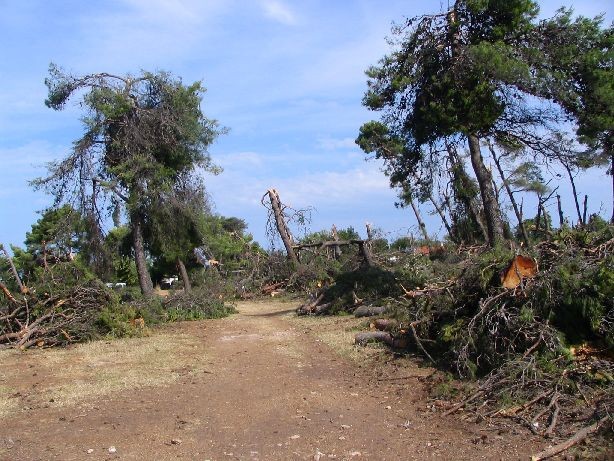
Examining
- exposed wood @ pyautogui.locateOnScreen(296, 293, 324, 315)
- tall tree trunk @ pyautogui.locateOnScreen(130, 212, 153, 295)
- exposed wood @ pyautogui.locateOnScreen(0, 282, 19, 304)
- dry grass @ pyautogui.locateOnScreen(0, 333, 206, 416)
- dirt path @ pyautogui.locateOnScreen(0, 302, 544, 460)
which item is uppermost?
tall tree trunk @ pyautogui.locateOnScreen(130, 212, 153, 295)

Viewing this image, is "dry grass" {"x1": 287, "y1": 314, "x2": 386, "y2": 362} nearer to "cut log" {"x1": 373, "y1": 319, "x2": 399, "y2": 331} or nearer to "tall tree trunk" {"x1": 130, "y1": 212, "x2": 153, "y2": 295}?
"cut log" {"x1": 373, "y1": 319, "x2": 399, "y2": 331}

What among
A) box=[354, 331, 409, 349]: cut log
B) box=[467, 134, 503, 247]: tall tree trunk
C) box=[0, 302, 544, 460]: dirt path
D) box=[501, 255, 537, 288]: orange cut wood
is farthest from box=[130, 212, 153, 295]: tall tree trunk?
box=[501, 255, 537, 288]: orange cut wood

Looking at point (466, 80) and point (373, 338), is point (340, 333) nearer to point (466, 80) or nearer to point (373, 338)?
point (373, 338)

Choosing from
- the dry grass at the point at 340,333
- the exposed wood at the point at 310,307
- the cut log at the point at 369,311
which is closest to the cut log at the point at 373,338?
the dry grass at the point at 340,333

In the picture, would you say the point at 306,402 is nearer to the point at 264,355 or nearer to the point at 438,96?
the point at 264,355

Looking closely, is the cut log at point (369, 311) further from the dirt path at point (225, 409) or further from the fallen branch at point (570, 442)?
the fallen branch at point (570, 442)

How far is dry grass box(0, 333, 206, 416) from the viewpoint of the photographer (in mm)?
7508

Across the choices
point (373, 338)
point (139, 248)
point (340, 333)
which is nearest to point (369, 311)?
point (340, 333)

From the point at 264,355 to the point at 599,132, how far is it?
9.20 metres

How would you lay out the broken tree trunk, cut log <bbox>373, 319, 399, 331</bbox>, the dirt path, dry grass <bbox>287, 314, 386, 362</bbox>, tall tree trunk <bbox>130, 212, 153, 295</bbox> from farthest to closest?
1. the broken tree trunk
2. tall tree trunk <bbox>130, 212, 153, 295</bbox>
3. cut log <bbox>373, 319, 399, 331</bbox>
4. dry grass <bbox>287, 314, 386, 362</bbox>
5. the dirt path

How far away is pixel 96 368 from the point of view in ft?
30.1

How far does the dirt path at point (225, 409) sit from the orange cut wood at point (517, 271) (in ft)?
5.06

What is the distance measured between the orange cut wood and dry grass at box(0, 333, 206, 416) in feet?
14.2

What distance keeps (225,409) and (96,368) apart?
10.8ft
